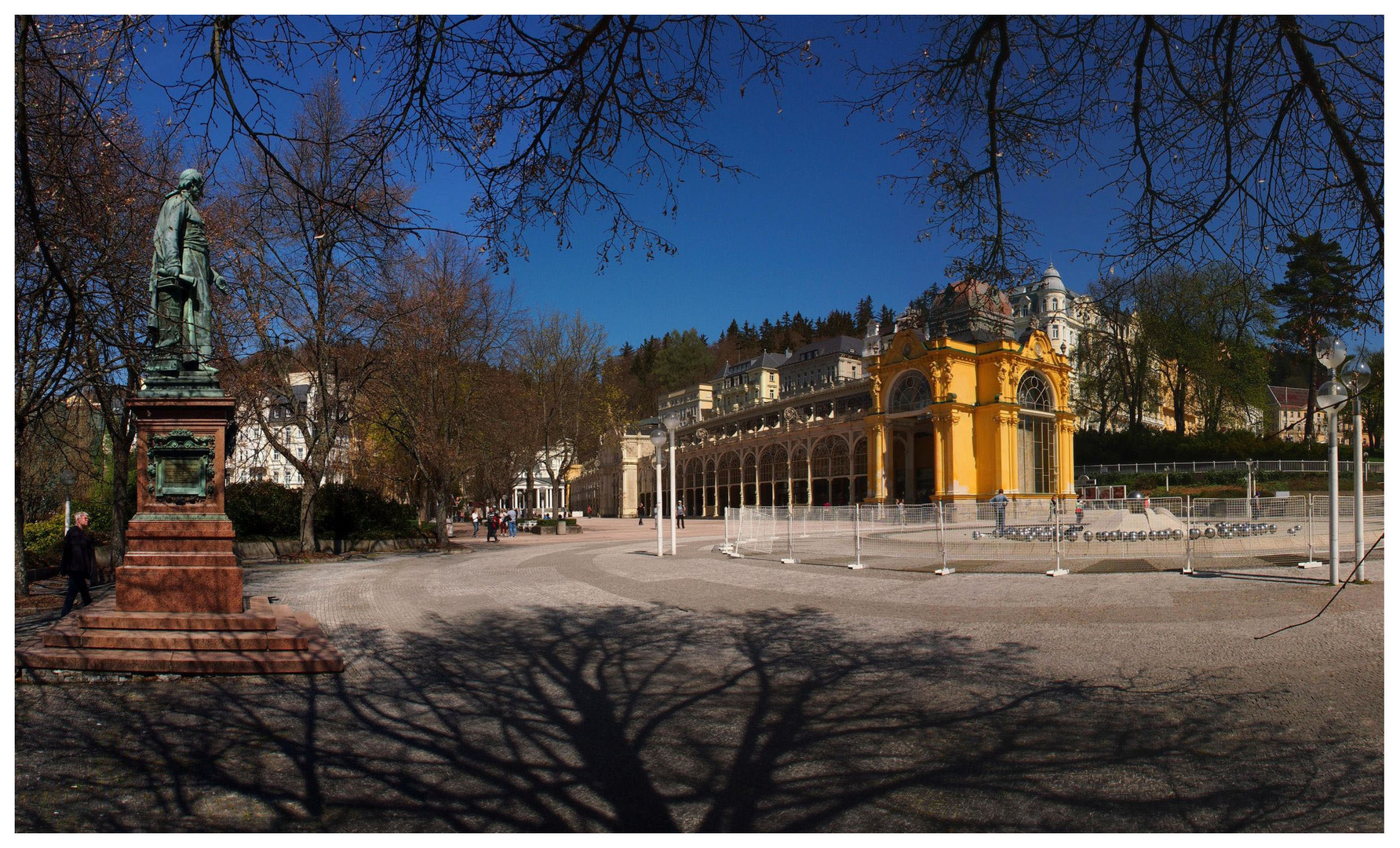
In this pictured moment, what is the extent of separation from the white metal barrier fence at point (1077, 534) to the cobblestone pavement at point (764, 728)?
560cm

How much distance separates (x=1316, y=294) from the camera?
4.68m

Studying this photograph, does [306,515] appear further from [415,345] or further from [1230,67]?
[1230,67]

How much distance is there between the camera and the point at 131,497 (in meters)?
19.6

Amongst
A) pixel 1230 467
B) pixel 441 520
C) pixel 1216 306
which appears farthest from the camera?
pixel 1230 467

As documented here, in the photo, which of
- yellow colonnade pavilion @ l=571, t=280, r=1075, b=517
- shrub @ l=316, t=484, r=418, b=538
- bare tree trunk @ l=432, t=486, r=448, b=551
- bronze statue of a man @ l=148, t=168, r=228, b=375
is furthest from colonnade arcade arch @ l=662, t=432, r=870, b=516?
bronze statue of a man @ l=148, t=168, r=228, b=375

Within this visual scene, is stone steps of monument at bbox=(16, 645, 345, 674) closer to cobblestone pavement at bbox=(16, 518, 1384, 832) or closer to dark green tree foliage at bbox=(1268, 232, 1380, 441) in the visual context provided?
cobblestone pavement at bbox=(16, 518, 1384, 832)

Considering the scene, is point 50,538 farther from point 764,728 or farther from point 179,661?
→ point 764,728

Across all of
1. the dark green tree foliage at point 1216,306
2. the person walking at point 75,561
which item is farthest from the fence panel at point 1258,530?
the person walking at point 75,561

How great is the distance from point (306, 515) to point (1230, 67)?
921 inches

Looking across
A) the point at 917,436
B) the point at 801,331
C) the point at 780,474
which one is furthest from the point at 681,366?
the point at 917,436

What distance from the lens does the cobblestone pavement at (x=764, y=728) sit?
413 cm

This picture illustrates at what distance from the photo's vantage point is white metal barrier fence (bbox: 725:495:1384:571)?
15.8 meters

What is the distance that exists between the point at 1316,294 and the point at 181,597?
1030 cm

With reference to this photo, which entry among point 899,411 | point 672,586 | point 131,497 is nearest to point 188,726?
point 672,586
